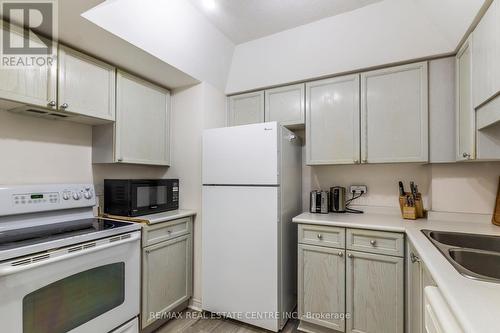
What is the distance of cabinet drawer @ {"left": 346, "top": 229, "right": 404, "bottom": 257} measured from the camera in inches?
64.7

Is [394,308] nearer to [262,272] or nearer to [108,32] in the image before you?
[262,272]

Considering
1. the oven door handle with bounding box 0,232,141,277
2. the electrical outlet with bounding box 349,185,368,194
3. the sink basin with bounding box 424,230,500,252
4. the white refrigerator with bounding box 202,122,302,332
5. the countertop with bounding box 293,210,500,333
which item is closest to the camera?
the countertop with bounding box 293,210,500,333

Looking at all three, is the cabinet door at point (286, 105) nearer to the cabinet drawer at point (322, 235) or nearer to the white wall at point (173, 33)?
the white wall at point (173, 33)

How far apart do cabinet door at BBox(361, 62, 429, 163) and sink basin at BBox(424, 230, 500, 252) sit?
23.6 inches

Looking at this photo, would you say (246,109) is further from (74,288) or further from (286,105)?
(74,288)

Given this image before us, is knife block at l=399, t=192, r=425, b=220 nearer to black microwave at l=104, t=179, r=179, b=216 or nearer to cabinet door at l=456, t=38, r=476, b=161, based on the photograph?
cabinet door at l=456, t=38, r=476, b=161

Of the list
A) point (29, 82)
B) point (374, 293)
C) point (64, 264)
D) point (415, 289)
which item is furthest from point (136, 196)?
point (415, 289)

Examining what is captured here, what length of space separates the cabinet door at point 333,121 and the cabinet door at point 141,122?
1394 millimetres

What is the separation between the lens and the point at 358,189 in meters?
2.30

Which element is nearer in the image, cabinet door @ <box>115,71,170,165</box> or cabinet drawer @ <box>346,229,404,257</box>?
cabinet drawer @ <box>346,229,404,257</box>

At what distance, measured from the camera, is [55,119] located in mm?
1886

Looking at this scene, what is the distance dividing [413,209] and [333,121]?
3.10 ft

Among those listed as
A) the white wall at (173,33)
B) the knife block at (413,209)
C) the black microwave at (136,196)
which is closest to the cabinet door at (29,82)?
the white wall at (173,33)

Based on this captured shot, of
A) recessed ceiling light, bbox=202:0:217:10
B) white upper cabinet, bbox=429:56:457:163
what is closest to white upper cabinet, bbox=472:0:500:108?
white upper cabinet, bbox=429:56:457:163
